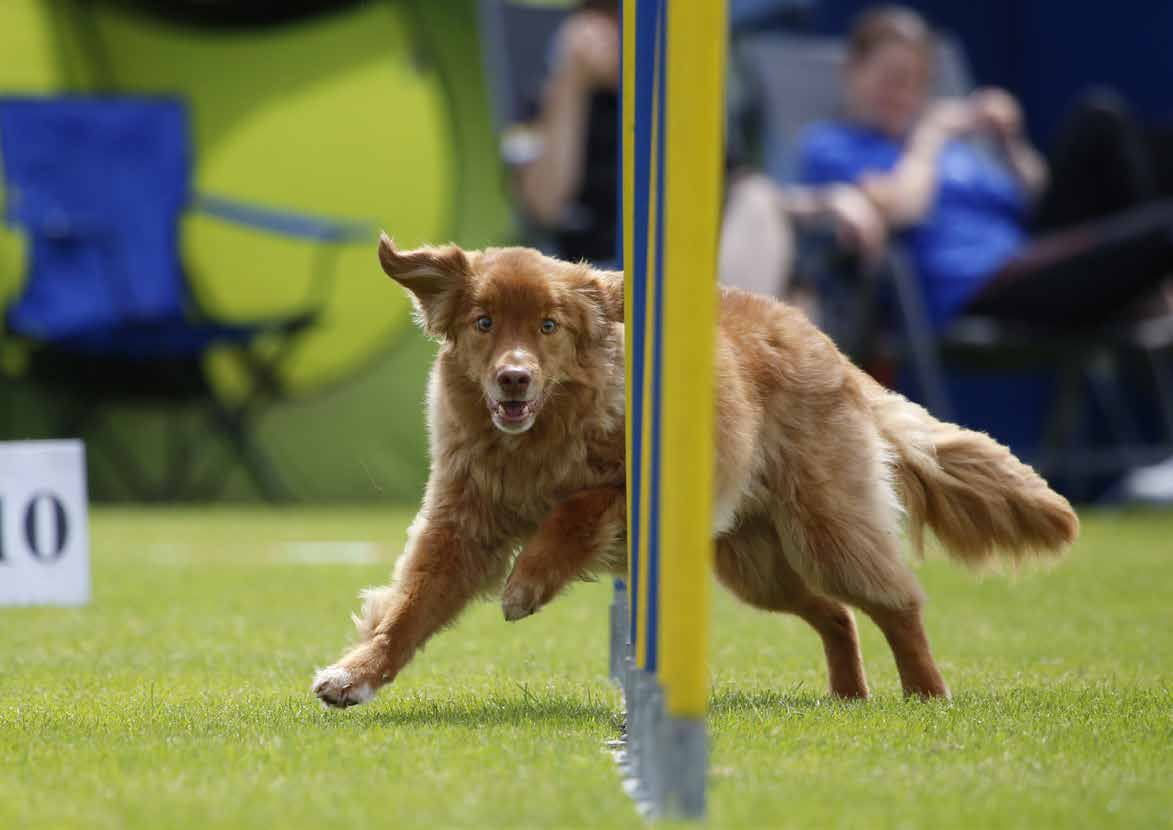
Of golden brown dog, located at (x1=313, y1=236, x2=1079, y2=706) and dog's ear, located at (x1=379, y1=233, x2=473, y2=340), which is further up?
dog's ear, located at (x1=379, y1=233, x2=473, y2=340)

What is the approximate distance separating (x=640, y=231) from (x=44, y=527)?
2.23m

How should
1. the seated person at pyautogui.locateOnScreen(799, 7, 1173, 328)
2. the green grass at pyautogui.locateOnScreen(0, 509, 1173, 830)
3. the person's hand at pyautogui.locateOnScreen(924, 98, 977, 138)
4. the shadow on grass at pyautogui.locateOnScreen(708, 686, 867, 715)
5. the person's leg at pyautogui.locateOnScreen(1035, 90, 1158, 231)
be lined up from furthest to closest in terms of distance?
the person's hand at pyautogui.locateOnScreen(924, 98, 977, 138), the person's leg at pyautogui.locateOnScreen(1035, 90, 1158, 231), the seated person at pyautogui.locateOnScreen(799, 7, 1173, 328), the shadow on grass at pyautogui.locateOnScreen(708, 686, 867, 715), the green grass at pyautogui.locateOnScreen(0, 509, 1173, 830)

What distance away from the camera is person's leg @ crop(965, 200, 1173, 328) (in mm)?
7918

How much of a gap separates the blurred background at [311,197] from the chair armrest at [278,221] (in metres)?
0.02

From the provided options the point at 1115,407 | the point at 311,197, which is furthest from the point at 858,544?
the point at 311,197

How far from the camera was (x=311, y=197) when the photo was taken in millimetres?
10203

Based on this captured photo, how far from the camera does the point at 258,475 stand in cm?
990

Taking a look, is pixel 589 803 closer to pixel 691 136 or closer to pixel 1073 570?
pixel 691 136

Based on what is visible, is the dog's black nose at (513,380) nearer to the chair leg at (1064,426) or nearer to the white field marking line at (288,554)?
the white field marking line at (288,554)

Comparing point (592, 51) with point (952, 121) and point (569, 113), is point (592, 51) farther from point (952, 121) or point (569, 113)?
point (952, 121)

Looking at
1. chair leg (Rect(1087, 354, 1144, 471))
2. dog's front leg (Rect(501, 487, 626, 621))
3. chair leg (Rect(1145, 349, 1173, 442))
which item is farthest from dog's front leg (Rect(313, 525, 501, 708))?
chair leg (Rect(1087, 354, 1144, 471))

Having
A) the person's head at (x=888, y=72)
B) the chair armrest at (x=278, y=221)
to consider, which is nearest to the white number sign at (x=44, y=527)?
the person's head at (x=888, y=72)

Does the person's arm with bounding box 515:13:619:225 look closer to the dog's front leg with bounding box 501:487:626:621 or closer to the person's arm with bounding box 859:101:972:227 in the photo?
the person's arm with bounding box 859:101:972:227

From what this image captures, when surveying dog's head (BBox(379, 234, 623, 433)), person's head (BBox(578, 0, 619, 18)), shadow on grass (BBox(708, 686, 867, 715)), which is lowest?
shadow on grass (BBox(708, 686, 867, 715))
